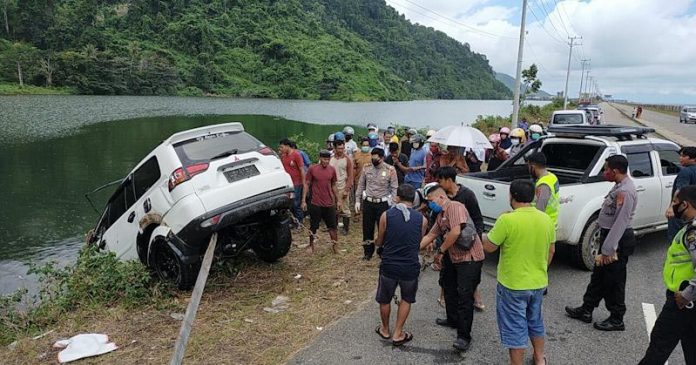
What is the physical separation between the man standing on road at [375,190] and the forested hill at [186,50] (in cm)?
8072

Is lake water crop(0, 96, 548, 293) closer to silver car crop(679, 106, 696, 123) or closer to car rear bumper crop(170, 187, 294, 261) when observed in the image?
car rear bumper crop(170, 187, 294, 261)

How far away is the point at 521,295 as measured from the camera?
11.9 ft

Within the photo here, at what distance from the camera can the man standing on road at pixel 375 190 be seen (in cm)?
682

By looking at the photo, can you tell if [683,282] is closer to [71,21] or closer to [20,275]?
[20,275]

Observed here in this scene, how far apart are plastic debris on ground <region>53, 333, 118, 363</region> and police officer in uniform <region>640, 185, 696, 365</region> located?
4746mm

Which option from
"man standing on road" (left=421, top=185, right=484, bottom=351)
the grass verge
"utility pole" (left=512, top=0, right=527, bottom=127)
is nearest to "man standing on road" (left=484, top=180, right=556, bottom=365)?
"man standing on road" (left=421, top=185, right=484, bottom=351)

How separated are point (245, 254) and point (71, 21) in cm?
10469

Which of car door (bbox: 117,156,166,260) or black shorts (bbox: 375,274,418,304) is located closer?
black shorts (bbox: 375,274,418,304)

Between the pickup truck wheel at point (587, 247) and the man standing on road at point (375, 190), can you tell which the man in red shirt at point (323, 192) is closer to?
the man standing on road at point (375, 190)

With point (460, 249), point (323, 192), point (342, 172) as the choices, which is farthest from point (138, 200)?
point (460, 249)

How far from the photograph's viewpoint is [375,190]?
22.5 ft

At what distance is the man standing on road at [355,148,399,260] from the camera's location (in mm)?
6816

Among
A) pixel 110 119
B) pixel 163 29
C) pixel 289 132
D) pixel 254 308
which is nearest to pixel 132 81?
pixel 163 29

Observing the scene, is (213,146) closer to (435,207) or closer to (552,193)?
(435,207)
